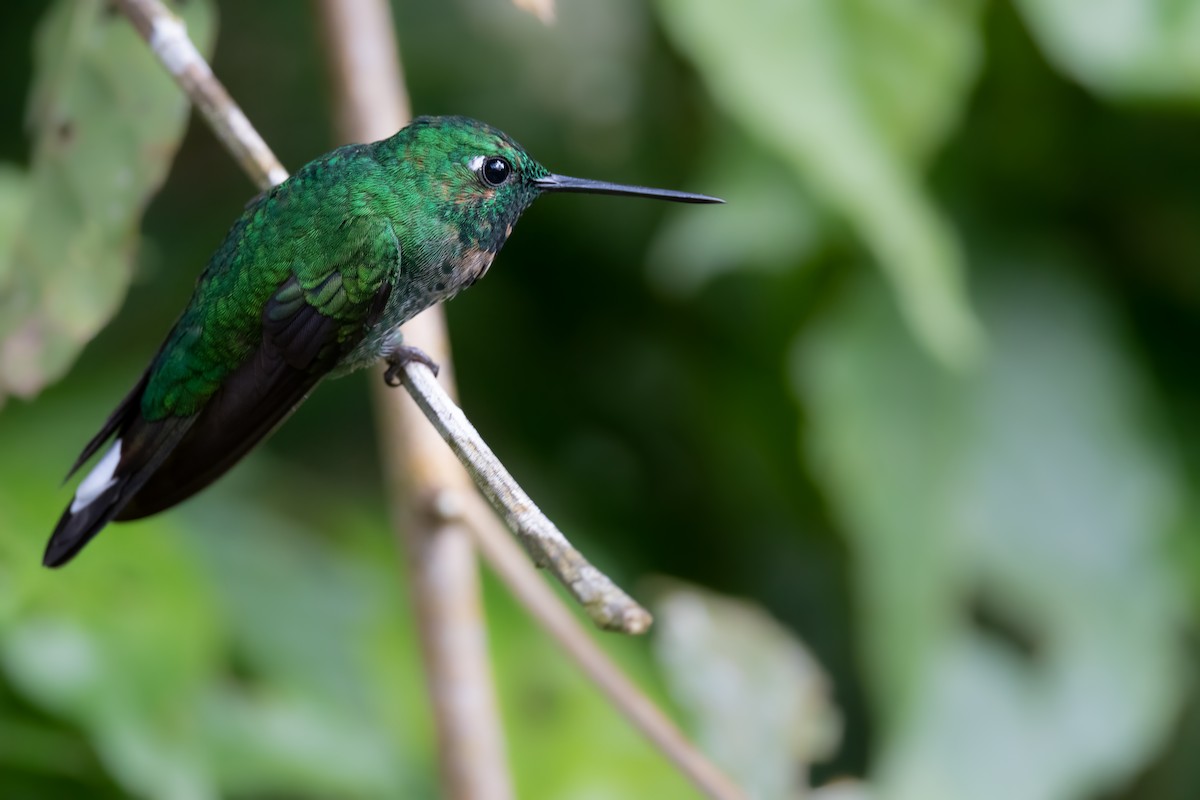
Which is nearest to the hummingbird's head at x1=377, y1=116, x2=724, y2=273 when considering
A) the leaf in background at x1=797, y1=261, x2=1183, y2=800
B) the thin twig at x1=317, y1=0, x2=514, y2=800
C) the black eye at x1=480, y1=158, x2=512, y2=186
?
the black eye at x1=480, y1=158, x2=512, y2=186

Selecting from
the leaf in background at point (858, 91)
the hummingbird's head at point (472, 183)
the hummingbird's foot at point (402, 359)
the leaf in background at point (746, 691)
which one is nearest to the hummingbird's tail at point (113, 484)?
the hummingbird's foot at point (402, 359)

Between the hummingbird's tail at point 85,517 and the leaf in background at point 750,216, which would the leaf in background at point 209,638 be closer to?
the hummingbird's tail at point 85,517

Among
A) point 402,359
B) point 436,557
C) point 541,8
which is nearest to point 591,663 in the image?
point 436,557

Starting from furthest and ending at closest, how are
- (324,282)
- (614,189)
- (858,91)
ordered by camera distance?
1. (858,91)
2. (324,282)
3. (614,189)

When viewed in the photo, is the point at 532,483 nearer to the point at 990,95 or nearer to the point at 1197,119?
the point at 990,95

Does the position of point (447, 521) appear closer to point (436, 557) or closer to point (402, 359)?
point (436, 557)

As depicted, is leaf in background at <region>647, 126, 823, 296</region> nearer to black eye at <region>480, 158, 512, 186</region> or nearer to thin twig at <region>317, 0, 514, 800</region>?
thin twig at <region>317, 0, 514, 800</region>
